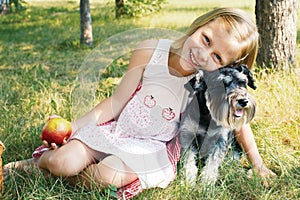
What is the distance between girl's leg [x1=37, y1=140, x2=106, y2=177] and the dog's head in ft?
2.62

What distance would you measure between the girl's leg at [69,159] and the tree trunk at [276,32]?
2869mm

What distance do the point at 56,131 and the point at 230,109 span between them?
112 cm

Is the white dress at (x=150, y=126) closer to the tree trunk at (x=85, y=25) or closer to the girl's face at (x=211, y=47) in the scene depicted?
the girl's face at (x=211, y=47)

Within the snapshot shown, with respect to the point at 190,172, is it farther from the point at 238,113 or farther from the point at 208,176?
the point at 238,113

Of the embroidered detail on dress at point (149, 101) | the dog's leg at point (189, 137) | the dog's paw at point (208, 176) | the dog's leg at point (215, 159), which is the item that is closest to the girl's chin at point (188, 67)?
the dog's leg at point (189, 137)

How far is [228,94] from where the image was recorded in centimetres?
272

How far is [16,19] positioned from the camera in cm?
1207

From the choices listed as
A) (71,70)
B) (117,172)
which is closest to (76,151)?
(117,172)

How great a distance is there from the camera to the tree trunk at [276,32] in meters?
5.02

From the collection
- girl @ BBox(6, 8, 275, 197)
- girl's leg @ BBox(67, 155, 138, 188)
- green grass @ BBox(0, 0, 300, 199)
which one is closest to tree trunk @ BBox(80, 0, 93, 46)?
green grass @ BBox(0, 0, 300, 199)

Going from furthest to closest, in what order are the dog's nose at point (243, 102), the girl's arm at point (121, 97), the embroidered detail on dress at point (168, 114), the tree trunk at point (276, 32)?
1. the tree trunk at point (276, 32)
2. the girl's arm at point (121, 97)
3. the embroidered detail on dress at point (168, 114)
4. the dog's nose at point (243, 102)

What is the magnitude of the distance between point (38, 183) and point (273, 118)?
6.98 ft

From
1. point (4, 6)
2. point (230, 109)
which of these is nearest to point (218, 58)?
point (230, 109)

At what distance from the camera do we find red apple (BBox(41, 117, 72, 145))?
2861mm
